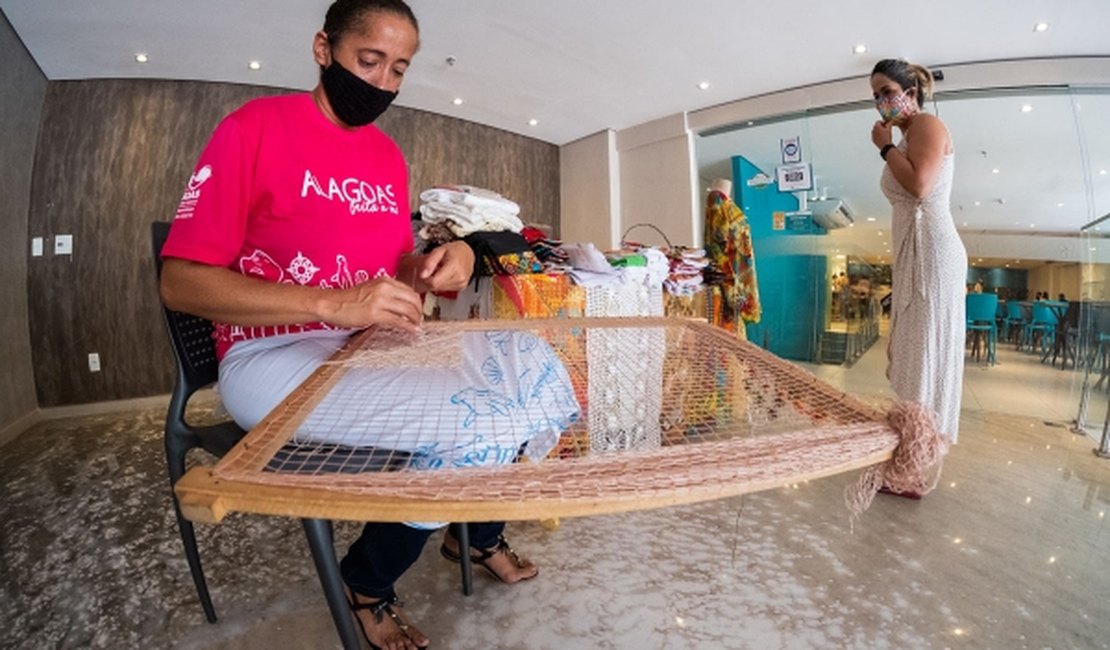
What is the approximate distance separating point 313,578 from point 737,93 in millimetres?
4744

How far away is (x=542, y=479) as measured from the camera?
0.36 metres

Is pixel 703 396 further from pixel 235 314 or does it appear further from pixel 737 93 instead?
pixel 737 93

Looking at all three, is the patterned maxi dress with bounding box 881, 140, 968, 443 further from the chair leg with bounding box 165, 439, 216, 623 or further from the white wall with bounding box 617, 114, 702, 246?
the white wall with bounding box 617, 114, 702, 246

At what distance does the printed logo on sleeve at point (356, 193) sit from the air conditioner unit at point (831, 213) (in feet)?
15.9

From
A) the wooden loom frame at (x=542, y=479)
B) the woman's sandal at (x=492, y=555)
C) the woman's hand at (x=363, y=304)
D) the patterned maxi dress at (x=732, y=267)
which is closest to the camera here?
the wooden loom frame at (x=542, y=479)

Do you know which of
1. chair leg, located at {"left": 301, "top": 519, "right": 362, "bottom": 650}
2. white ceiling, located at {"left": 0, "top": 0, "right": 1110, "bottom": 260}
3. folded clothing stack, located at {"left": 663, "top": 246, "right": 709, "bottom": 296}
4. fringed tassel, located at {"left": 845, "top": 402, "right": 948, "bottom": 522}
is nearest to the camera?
fringed tassel, located at {"left": 845, "top": 402, "right": 948, "bottom": 522}

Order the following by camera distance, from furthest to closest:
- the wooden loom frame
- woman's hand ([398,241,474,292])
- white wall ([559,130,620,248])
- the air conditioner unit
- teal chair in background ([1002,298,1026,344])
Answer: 1. white wall ([559,130,620,248])
2. the air conditioner unit
3. teal chair in background ([1002,298,1026,344])
4. woman's hand ([398,241,474,292])
5. the wooden loom frame

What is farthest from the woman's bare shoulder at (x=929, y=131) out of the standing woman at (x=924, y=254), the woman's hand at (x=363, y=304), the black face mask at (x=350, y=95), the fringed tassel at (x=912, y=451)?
the woman's hand at (x=363, y=304)

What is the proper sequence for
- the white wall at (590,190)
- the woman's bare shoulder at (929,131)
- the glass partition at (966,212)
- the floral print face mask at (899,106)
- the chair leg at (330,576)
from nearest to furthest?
the chair leg at (330,576) → the woman's bare shoulder at (929,131) → the floral print face mask at (899,106) → the glass partition at (966,212) → the white wall at (590,190)

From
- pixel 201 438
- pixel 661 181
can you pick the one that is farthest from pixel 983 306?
pixel 201 438

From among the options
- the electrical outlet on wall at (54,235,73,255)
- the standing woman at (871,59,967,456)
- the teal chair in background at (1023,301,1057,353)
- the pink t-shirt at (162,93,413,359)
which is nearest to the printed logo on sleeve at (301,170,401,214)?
the pink t-shirt at (162,93,413,359)

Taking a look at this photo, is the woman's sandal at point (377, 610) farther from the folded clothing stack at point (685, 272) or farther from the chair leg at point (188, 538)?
the folded clothing stack at point (685, 272)

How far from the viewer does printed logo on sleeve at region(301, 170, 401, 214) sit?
0.85m

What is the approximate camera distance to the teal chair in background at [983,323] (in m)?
→ 4.33
